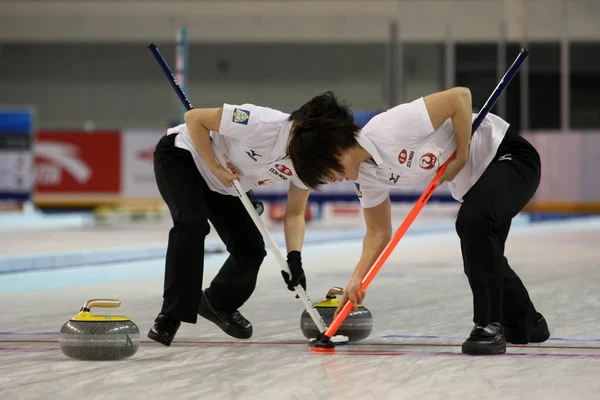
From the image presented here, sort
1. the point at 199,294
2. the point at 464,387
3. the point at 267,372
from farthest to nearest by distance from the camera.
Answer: the point at 199,294 → the point at 267,372 → the point at 464,387

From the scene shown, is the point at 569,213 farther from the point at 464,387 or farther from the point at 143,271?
the point at 464,387

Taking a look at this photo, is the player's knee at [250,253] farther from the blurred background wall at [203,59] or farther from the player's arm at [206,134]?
the blurred background wall at [203,59]

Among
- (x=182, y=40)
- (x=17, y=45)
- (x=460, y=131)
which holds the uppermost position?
(x=17, y=45)

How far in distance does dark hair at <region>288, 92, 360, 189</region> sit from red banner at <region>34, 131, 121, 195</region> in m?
11.5

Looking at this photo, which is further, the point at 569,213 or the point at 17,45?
the point at 17,45

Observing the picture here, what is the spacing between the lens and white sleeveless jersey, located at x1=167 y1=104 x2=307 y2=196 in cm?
306

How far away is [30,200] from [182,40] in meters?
6.33

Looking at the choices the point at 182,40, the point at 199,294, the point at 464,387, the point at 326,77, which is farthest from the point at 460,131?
the point at 326,77

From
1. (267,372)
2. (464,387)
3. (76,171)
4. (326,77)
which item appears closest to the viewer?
(464,387)

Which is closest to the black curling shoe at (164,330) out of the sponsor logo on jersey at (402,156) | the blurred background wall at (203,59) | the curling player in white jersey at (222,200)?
the curling player in white jersey at (222,200)

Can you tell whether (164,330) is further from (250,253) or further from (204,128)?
(204,128)

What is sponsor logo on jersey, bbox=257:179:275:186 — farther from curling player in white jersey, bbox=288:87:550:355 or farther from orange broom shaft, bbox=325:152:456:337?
orange broom shaft, bbox=325:152:456:337

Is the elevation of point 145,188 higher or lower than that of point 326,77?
lower

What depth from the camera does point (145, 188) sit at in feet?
45.4
